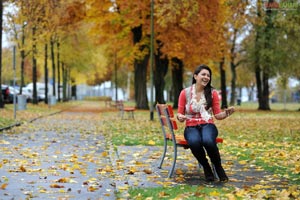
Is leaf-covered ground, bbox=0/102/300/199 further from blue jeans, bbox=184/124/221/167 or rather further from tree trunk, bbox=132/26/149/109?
tree trunk, bbox=132/26/149/109

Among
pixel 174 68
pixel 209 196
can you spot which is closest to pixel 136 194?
pixel 209 196

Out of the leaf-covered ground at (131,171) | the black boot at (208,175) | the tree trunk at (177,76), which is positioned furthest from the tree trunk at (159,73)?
the black boot at (208,175)

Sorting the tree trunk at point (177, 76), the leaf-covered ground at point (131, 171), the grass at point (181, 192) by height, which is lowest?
the leaf-covered ground at point (131, 171)

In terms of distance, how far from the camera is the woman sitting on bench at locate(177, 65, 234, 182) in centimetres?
852

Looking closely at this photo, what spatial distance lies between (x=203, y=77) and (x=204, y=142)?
→ 99cm

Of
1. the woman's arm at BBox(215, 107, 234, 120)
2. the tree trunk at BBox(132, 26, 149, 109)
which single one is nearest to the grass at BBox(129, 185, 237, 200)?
the woman's arm at BBox(215, 107, 234, 120)

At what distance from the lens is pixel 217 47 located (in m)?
40.8

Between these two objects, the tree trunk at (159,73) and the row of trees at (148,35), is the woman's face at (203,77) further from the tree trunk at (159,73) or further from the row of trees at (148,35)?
the tree trunk at (159,73)

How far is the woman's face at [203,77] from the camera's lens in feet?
28.6

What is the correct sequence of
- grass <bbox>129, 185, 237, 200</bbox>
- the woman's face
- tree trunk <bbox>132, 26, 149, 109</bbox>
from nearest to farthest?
grass <bbox>129, 185, 237, 200</bbox> < the woman's face < tree trunk <bbox>132, 26, 149, 109</bbox>

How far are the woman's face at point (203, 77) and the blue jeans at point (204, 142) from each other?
0.64 meters

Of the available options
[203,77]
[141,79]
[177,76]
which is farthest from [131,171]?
[177,76]

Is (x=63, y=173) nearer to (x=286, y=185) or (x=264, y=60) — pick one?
(x=286, y=185)

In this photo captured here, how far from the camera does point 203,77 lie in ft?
28.5
